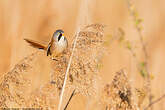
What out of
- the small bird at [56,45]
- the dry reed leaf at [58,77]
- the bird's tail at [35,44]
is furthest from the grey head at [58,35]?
the dry reed leaf at [58,77]

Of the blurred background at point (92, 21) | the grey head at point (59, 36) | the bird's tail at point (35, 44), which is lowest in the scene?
the bird's tail at point (35, 44)

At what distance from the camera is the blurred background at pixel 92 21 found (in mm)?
3374

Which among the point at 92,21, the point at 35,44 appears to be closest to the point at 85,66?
the point at 35,44

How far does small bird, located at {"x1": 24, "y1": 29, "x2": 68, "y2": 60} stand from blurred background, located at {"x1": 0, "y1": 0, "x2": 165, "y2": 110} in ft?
1.43

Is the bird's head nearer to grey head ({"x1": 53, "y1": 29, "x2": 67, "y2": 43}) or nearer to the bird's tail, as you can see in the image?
grey head ({"x1": 53, "y1": 29, "x2": 67, "y2": 43})

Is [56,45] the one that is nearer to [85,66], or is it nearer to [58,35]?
[58,35]

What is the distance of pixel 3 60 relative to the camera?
130 inches

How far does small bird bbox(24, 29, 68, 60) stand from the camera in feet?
7.22

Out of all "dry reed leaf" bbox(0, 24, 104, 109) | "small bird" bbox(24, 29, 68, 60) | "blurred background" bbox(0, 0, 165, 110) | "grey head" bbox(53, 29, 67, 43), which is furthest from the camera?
"blurred background" bbox(0, 0, 165, 110)

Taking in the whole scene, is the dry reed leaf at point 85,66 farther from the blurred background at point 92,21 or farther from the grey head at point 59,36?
the blurred background at point 92,21

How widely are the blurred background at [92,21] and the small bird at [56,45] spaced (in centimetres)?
44

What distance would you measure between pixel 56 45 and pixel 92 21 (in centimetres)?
205

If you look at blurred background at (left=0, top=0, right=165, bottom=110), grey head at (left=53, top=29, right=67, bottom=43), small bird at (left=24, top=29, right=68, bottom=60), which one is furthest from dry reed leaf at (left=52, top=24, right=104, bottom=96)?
blurred background at (left=0, top=0, right=165, bottom=110)

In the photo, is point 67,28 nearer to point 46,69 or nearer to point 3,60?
point 46,69
